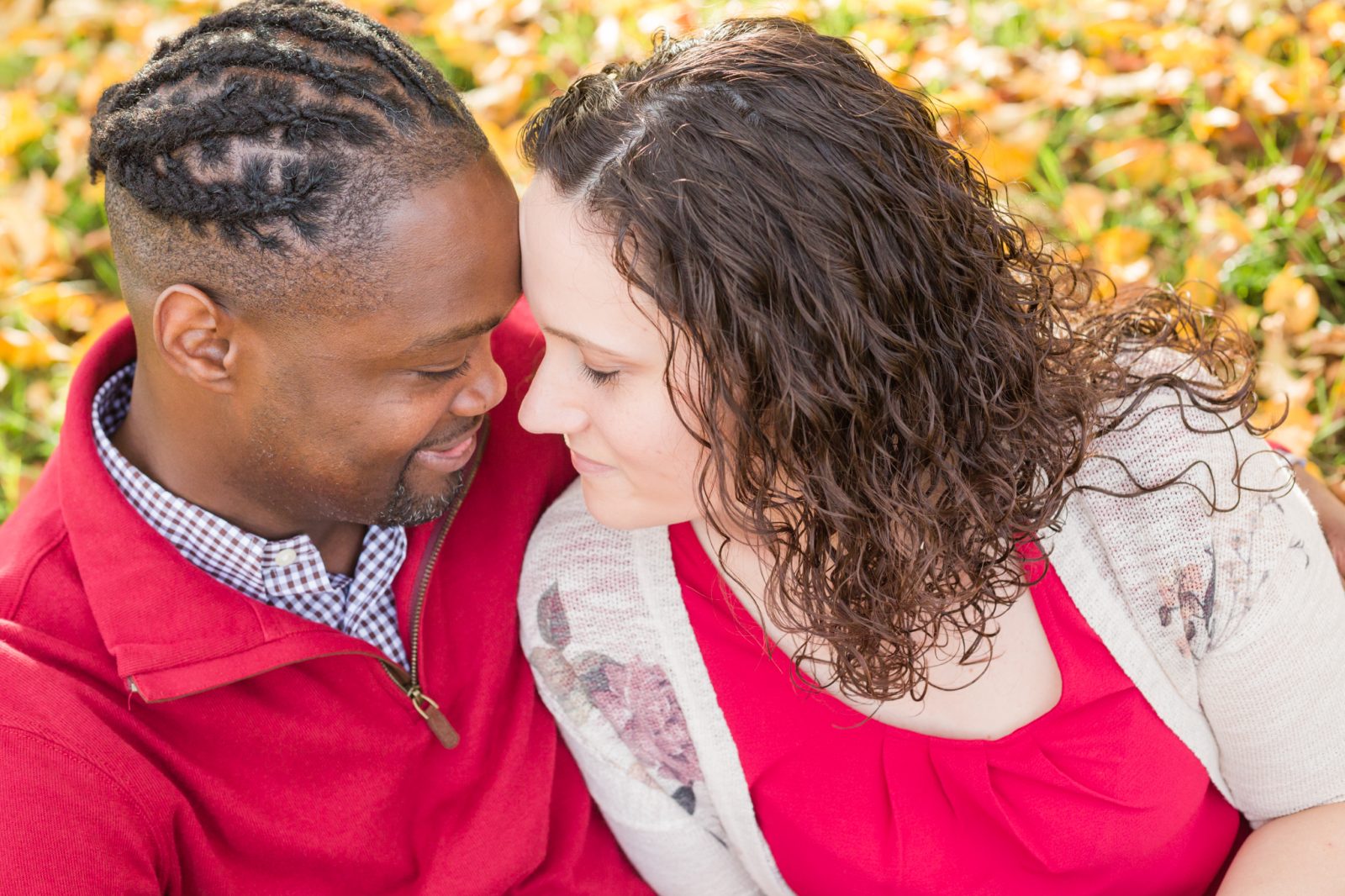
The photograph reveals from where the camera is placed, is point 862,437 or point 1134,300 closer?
point 862,437

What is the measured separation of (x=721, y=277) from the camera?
145 cm

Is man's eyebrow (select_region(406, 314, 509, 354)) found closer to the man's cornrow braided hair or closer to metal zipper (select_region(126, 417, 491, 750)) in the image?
the man's cornrow braided hair

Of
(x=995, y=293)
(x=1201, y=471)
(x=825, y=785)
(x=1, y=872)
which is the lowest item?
(x=825, y=785)

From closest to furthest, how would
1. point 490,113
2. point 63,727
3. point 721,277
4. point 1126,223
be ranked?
point 721,277
point 63,727
point 1126,223
point 490,113

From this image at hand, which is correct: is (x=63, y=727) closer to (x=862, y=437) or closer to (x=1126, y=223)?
(x=862, y=437)

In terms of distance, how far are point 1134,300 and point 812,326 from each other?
826mm

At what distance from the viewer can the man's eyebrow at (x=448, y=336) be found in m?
1.68

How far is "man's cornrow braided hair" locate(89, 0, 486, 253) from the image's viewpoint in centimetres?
158

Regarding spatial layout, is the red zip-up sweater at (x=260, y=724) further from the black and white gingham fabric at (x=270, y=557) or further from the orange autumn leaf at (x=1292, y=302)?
the orange autumn leaf at (x=1292, y=302)

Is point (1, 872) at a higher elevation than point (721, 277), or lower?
lower

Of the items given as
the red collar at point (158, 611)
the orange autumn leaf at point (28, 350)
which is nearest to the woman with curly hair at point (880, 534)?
the red collar at point (158, 611)

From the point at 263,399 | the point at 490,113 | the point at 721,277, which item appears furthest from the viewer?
the point at 490,113

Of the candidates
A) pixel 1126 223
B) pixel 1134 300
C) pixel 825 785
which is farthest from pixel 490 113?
pixel 825 785

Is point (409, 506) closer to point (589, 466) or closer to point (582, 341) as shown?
point (589, 466)
